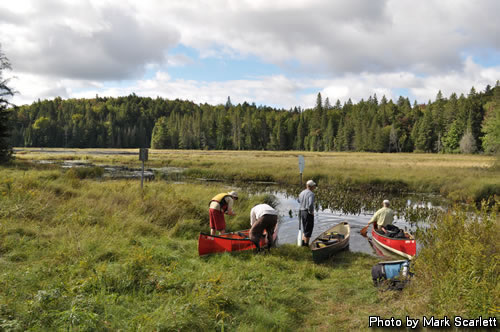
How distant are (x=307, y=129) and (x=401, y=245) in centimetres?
11794

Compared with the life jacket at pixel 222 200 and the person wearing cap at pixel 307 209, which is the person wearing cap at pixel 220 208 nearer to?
the life jacket at pixel 222 200

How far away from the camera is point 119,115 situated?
16212 cm

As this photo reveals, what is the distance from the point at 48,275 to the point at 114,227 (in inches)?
146

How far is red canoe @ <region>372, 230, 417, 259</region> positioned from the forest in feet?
238

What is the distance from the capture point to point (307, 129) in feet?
411

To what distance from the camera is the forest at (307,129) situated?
83688 millimetres

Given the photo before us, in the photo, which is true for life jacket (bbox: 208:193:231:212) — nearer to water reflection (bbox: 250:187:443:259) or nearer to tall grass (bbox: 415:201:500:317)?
water reflection (bbox: 250:187:443:259)

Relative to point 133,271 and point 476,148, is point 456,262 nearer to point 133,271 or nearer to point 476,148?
point 133,271

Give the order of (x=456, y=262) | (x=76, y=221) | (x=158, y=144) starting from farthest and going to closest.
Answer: (x=158, y=144) → (x=76, y=221) → (x=456, y=262)

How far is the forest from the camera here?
83688 mm

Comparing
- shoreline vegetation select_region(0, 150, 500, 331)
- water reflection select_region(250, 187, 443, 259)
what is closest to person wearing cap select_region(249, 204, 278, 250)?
shoreline vegetation select_region(0, 150, 500, 331)

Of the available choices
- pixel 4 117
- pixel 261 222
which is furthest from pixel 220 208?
pixel 4 117

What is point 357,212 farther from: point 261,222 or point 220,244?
point 220,244

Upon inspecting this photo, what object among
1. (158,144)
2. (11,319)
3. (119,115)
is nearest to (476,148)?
(11,319)
